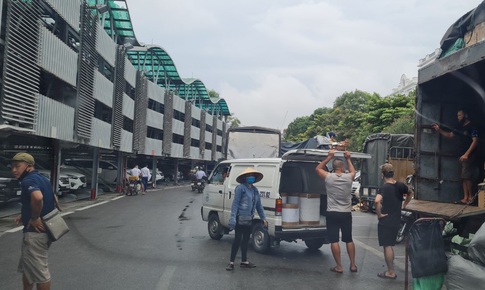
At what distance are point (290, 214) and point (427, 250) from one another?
3395mm

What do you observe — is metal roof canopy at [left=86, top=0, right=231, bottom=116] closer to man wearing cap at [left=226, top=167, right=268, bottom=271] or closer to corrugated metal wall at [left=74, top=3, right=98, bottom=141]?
corrugated metal wall at [left=74, top=3, right=98, bottom=141]

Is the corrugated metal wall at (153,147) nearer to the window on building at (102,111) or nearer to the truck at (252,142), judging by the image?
the window on building at (102,111)

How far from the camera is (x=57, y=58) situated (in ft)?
48.6

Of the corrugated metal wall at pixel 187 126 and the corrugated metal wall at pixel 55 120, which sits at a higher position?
the corrugated metal wall at pixel 187 126

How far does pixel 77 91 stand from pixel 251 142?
8.00 meters

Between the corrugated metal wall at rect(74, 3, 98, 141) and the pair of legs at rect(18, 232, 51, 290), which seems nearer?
the pair of legs at rect(18, 232, 51, 290)

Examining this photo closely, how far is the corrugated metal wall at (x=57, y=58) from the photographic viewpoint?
13.5 m

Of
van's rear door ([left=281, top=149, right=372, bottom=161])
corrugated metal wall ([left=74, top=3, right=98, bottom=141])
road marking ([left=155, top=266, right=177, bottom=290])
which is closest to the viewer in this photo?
road marking ([left=155, top=266, right=177, bottom=290])

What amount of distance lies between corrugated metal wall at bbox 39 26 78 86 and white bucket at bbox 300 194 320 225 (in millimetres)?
10113


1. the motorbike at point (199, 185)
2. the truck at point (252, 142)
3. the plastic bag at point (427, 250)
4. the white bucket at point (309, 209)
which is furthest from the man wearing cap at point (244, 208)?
the motorbike at point (199, 185)

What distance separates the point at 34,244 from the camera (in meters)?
4.27

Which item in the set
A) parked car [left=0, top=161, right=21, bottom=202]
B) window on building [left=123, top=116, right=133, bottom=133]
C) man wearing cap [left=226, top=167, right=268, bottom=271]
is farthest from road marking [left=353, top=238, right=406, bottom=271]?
window on building [left=123, top=116, right=133, bottom=133]

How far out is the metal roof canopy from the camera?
23.3 metres

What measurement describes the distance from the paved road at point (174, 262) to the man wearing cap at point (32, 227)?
1.18 meters
